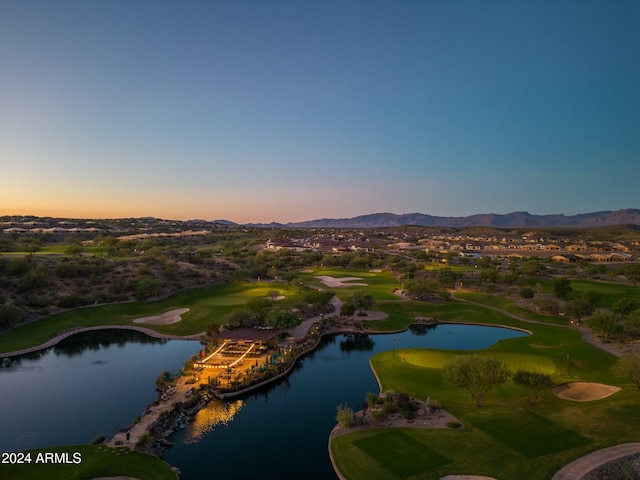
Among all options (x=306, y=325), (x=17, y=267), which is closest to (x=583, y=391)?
(x=306, y=325)

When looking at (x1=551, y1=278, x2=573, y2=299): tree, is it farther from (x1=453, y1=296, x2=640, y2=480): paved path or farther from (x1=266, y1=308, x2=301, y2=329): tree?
(x1=453, y1=296, x2=640, y2=480): paved path

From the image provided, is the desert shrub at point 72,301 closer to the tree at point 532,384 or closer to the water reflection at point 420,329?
the water reflection at point 420,329

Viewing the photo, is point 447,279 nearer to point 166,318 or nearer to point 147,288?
point 166,318

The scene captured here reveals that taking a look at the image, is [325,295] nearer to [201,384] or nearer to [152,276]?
[201,384]

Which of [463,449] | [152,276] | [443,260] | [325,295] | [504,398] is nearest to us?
[463,449]

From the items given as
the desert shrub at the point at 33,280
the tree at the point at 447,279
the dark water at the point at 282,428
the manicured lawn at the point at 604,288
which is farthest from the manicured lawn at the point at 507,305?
the desert shrub at the point at 33,280

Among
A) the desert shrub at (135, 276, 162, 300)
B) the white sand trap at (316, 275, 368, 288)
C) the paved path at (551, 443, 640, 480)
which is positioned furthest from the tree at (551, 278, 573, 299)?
the desert shrub at (135, 276, 162, 300)

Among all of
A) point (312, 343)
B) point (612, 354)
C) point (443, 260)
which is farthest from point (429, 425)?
point (443, 260)
